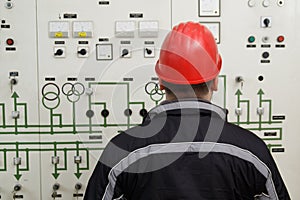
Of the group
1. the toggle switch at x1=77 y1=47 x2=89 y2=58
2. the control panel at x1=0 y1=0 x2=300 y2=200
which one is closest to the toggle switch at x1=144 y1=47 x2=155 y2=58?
the control panel at x1=0 y1=0 x2=300 y2=200

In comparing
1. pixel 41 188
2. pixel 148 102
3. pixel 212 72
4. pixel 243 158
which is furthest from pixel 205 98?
pixel 41 188

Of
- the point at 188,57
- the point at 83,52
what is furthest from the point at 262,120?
the point at 188,57

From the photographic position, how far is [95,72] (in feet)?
8.48

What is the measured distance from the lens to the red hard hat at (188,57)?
4.27 feet

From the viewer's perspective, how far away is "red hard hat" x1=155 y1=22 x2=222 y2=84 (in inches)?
51.3

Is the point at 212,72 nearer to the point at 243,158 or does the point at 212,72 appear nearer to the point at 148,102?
the point at 243,158

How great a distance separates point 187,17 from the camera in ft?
8.45

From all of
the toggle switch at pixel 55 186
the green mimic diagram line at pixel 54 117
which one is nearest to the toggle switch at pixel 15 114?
the green mimic diagram line at pixel 54 117

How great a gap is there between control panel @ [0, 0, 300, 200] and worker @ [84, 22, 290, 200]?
1.34m

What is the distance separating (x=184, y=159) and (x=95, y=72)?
Result: 58.6 inches

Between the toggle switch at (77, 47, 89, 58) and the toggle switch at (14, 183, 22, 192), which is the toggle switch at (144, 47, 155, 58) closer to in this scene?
the toggle switch at (77, 47, 89, 58)

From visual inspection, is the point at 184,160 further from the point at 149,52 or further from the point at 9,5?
the point at 9,5

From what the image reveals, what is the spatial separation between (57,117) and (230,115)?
1.12 m

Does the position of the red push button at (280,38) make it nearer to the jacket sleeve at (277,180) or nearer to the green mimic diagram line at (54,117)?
the green mimic diagram line at (54,117)
